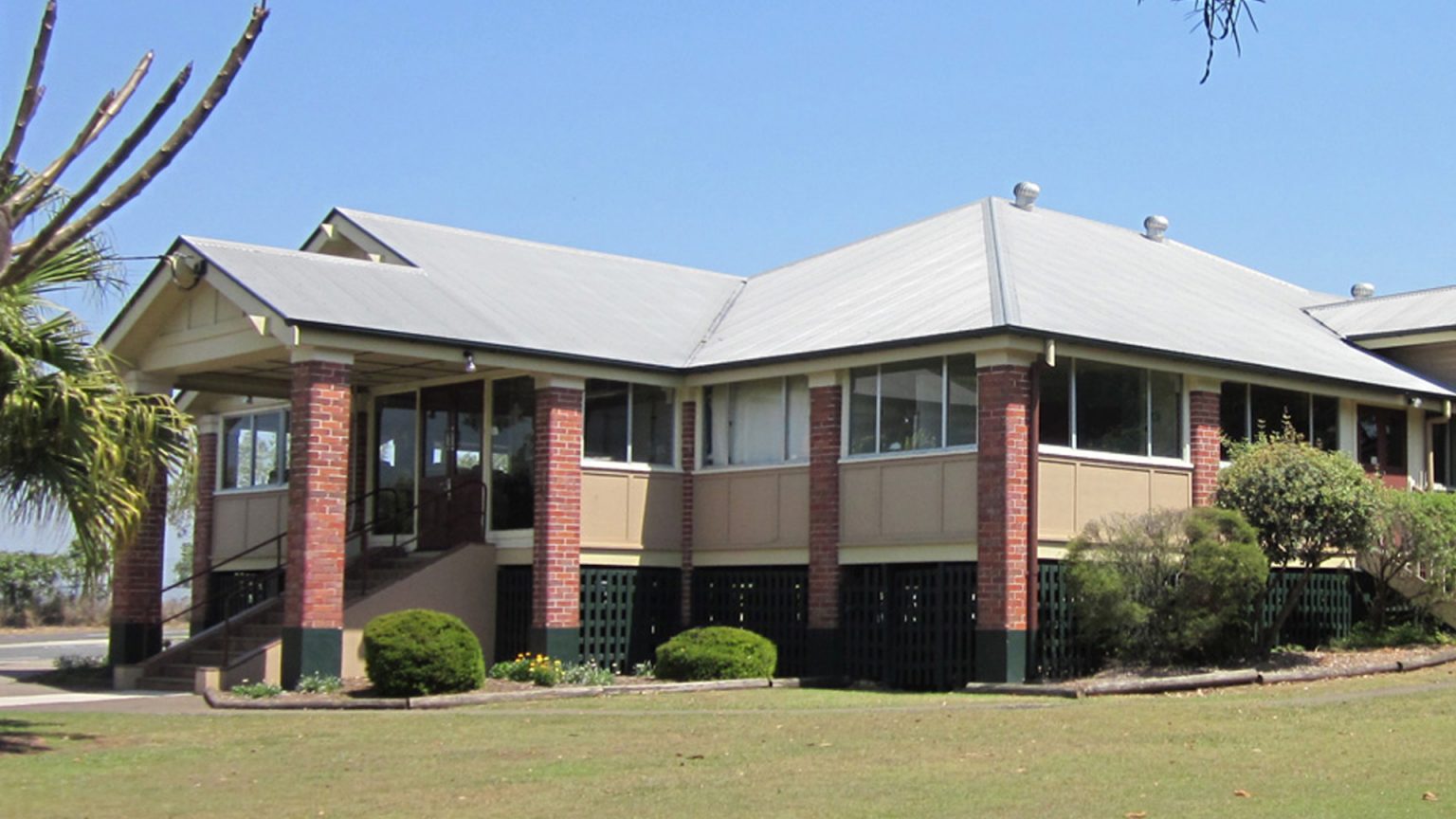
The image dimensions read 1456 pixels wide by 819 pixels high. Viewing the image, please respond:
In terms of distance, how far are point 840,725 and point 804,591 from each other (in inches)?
282

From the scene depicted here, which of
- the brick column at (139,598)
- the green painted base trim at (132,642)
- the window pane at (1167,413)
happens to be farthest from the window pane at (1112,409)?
the green painted base trim at (132,642)

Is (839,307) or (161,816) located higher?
(839,307)

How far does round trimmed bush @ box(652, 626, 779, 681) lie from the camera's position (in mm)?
22781

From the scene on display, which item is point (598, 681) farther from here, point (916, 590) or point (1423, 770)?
point (1423, 770)

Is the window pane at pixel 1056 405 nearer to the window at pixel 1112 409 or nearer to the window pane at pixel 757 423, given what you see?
the window at pixel 1112 409

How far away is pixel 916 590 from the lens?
74.6ft

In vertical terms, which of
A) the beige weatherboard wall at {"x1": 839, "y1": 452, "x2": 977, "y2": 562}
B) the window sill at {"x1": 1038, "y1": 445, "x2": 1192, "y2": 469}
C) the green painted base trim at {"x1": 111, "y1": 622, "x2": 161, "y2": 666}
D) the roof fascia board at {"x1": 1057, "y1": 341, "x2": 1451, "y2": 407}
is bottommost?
the green painted base trim at {"x1": 111, "y1": 622, "x2": 161, "y2": 666}

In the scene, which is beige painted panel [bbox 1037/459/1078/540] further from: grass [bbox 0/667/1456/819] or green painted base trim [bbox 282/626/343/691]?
green painted base trim [bbox 282/626/343/691]

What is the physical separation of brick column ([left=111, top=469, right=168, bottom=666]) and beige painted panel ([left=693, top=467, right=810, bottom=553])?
7284mm

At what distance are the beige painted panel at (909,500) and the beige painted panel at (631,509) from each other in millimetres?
2936

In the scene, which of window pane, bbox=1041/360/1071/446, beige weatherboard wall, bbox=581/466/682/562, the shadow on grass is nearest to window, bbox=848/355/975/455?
window pane, bbox=1041/360/1071/446

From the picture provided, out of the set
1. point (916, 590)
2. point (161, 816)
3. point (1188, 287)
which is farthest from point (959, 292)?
point (161, 816)

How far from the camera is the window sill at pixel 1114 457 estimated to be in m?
22.2

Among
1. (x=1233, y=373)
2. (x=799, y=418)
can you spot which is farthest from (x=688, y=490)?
(x=1233, y=373)
